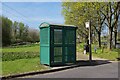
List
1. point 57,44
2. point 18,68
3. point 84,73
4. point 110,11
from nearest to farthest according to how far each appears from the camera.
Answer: point 84,73
point 18,68
point 57,44
point 110,11

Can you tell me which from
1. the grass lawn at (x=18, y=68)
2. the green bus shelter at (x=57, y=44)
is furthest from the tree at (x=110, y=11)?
the grass lawn at (x=18, y=68)

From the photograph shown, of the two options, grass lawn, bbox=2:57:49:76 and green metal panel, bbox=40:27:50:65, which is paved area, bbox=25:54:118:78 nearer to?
grass lawn, bbox=2:57:49:76

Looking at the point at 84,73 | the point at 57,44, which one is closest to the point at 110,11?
the point at 57,44

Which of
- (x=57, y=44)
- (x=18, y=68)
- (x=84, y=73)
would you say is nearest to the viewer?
(x=84, y=73)

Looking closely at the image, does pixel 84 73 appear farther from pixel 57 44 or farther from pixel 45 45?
pixel 45 45

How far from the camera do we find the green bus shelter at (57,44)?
14.7 m

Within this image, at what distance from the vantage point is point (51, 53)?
48.3 ft

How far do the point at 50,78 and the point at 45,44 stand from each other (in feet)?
14.9

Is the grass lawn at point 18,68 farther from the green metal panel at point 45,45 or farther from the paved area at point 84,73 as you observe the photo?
the paved area at point 84,73

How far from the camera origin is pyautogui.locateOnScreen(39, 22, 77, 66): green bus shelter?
14.7 metres

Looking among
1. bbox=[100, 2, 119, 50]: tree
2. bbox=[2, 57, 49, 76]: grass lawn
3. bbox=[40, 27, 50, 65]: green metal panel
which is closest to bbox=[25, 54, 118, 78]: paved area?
bbox=[2, 57, 49, 76]: grass lawn

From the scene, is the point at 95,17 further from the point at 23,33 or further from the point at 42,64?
the point at 23,33

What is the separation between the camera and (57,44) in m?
15.0

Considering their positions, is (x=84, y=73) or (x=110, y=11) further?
(x=110, y=11)
